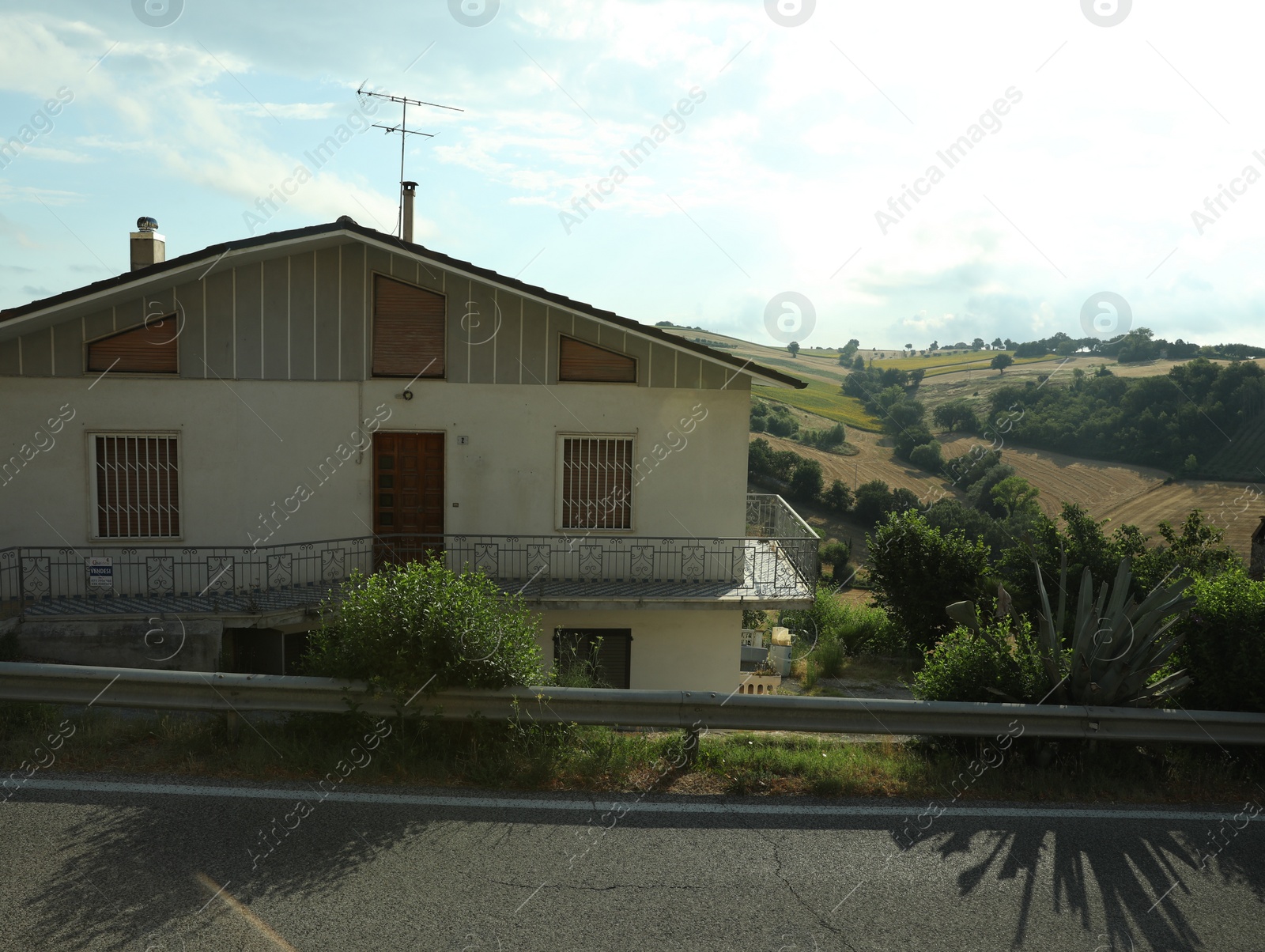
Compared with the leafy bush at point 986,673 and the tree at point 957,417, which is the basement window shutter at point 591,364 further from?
the tree at point 957,417

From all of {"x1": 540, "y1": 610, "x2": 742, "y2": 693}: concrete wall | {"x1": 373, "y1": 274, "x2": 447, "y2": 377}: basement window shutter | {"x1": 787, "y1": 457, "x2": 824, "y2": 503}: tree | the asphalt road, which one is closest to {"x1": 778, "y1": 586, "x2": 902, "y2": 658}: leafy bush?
{"x1": 540, "y1": 610, "x2": 742, "y2": 693}: concrete wall

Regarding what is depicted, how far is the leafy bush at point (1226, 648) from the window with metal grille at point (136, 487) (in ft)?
42.4

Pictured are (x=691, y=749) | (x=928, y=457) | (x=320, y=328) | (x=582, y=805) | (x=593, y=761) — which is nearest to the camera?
(x=582, y=805)

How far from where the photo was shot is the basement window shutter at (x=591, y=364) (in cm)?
1447

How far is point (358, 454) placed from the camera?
14.3m

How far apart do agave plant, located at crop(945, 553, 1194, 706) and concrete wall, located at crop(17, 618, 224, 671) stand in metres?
9.58

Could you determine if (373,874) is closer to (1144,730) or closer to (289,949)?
(289,949)

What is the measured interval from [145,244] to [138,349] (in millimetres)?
3200

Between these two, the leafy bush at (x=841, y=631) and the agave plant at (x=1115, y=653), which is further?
the leafy bush at (x=841, y=631)

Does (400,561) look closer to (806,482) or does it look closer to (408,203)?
(408,203)

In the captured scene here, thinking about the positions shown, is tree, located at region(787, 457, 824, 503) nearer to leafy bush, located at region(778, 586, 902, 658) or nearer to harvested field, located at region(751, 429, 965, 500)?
harvested field, located at region(751, 429, 965, 500)

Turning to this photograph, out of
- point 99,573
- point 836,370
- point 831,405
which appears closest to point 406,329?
point 99,573

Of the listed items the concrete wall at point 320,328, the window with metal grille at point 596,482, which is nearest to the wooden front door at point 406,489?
the concrete wall at point 320,328

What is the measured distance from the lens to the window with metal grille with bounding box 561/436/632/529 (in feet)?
48.3
